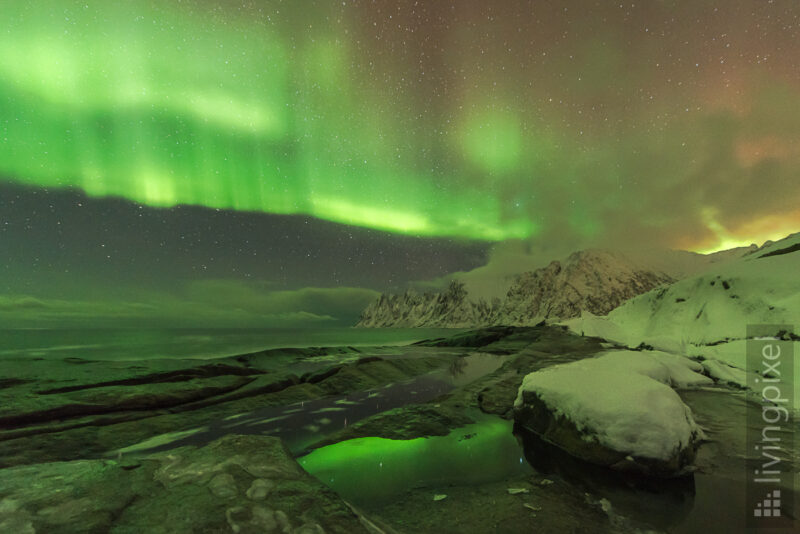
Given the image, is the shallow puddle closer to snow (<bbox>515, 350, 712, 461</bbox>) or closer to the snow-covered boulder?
the snow-covered boulder

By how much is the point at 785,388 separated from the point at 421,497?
1391 centimetres

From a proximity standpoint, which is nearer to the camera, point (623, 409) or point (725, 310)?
point (623, 409)

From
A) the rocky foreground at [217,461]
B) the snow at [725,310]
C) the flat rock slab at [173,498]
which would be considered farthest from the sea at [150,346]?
the snow at [725,310]

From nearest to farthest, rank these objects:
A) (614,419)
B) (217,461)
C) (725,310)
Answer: (217,461) < (614,419) < (725,310)

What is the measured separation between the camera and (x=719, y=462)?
594 cm

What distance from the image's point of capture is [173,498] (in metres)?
3.63

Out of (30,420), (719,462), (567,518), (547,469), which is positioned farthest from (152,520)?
(30,420)

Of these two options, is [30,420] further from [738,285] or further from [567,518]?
[738,285]

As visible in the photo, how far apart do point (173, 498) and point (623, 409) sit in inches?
307

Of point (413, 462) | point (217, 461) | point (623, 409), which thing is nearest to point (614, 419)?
point (623, 409)

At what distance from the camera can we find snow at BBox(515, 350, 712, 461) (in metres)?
5.74

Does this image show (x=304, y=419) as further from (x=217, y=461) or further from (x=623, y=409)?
(x=623, y=409)

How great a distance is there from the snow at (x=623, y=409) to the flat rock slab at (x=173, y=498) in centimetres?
554

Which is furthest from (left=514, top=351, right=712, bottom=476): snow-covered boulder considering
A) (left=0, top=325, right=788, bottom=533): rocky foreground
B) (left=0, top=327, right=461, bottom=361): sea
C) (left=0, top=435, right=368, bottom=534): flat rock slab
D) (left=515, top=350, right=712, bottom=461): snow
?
(left=0, top=327, right=461, bottom=361): sea
